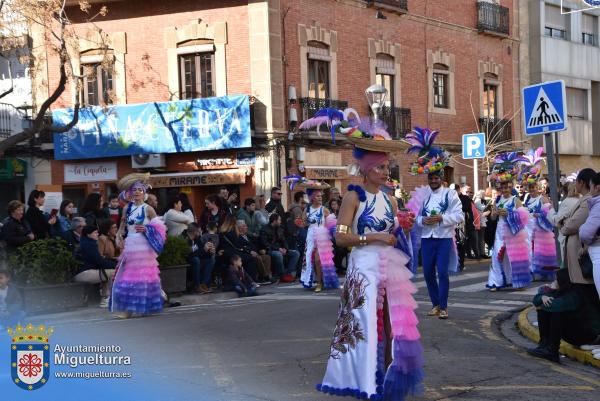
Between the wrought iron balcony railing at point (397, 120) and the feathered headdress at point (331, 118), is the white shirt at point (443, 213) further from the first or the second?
the wrought iron balcony railing at point (397, 120)

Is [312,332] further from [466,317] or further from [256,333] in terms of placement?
[466,317]

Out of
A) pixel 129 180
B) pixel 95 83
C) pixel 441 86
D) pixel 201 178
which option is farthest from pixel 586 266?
pixel 441 86

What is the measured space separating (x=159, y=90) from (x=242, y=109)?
10.2 ft

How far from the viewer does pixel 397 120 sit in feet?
89.3

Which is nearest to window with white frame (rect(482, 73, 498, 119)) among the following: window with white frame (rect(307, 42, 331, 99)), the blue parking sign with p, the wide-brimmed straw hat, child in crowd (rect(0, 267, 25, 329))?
window with white frame (rect(307, 42, 331, 99))

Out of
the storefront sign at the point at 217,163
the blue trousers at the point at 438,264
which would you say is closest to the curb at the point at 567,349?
the blue trousers at the point at 438,264

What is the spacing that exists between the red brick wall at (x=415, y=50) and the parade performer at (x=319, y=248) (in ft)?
32.8

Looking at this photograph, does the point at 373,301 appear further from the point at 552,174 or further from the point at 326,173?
the point at 326,173

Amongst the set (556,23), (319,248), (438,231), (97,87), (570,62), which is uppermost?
(556,23)

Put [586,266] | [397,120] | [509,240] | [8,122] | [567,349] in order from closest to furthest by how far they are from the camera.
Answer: [586,266] < [567,349] < [509,240] < [8,122] < [397,120]

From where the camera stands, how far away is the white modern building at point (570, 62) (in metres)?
33.8

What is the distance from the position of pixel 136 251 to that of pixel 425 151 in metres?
4.27

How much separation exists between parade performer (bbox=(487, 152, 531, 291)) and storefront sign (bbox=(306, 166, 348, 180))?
1104cm

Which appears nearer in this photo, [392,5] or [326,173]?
[326,173]
